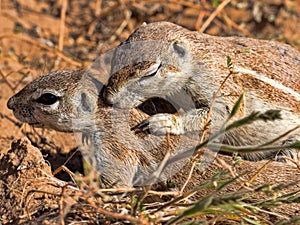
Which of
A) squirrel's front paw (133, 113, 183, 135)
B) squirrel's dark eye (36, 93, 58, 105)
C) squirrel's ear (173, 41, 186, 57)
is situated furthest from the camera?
squirrel's ear (173, 41, 186, 57)

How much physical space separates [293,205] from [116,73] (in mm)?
1527

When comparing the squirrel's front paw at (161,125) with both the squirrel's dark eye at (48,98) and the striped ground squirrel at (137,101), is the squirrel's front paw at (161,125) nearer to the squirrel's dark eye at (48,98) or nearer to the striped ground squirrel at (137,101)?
the striped ground squirrel at (137,101)

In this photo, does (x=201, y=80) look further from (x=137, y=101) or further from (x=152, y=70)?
(x=137, y=101)

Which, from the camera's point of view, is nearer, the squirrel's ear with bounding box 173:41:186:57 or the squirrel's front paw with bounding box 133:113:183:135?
the squirrel's front paw with bounding box 133:113:183:135

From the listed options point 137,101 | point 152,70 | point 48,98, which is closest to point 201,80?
point 152,70

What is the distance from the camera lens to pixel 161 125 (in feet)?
14.0

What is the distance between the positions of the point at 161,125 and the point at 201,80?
22.8 inches

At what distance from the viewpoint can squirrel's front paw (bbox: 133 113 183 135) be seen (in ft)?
14.1

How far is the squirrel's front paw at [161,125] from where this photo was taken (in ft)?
14.1

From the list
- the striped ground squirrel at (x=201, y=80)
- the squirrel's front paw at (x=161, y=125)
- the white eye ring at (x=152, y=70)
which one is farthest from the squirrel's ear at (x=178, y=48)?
the squirrel's front paw at (x=161, y=125)

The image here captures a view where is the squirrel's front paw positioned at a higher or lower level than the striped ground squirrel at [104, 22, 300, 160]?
lower

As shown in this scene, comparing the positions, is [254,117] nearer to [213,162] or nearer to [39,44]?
[213,162]

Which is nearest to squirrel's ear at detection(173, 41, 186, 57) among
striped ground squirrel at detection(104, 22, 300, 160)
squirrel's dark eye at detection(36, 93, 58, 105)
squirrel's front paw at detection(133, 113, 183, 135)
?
striped ground squirrel at detection(104, 22, 300, 160)

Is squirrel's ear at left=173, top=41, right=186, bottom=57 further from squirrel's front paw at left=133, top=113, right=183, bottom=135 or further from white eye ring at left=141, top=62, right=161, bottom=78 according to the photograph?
squirrel's front paw at left=133, top=113, right=183, bottom=135
